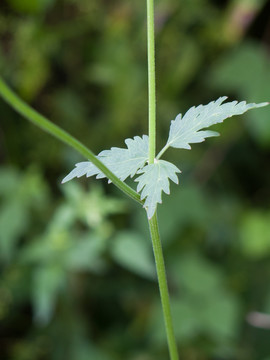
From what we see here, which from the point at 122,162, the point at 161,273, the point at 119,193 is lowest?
the point at 161,273

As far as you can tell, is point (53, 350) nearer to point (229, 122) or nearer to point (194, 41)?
point (229, 122)

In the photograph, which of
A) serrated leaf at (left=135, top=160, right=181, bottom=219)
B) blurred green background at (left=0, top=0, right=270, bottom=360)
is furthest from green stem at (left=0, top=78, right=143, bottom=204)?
blurred green background at (left=0, top=0, right=270, bottom=360)

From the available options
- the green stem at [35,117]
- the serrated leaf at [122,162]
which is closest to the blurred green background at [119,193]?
the serrated leaf at [122,162]

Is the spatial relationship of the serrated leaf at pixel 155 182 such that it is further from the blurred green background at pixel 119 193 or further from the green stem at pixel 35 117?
the blurred green background at pixel 119 193

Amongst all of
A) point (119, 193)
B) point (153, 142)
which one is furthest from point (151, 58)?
point (119, 193)

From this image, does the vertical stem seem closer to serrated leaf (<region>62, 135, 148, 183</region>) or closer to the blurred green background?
serrated leaf (<region>62, 135, 148, 183</region>)

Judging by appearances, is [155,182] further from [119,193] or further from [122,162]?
[119,193]
